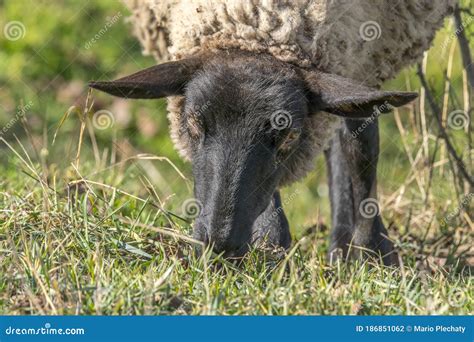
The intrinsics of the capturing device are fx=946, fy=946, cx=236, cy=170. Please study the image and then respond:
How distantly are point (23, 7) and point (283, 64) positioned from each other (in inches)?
236

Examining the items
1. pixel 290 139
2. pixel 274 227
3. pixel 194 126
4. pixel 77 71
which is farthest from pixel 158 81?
pixel 77 71

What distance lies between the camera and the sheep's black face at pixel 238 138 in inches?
186

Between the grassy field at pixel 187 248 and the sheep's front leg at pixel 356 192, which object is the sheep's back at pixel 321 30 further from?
the grassy field at pixel 187 248

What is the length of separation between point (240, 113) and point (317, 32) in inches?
27.8

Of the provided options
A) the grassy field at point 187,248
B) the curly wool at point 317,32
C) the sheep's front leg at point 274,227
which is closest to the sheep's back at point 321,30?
the curly wool at point 317,32

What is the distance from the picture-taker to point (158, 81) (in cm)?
510

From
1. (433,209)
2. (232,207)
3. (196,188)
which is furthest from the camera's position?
(433,209)

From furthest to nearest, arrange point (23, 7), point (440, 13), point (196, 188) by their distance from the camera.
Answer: point (23, 7) → point (440, 13) → point (196, 188)

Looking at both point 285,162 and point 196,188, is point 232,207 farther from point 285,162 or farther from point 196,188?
point 285,162

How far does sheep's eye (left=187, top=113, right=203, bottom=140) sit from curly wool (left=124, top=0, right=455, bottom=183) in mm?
383

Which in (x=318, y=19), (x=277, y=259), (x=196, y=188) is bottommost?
(x=277, y=259)

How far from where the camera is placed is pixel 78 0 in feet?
35.0

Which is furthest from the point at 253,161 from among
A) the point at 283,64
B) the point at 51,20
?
the point at 51,20

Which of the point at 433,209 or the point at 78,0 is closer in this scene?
the point at 433,209
